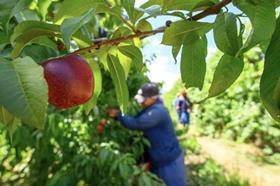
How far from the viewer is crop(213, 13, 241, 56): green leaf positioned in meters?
0.48

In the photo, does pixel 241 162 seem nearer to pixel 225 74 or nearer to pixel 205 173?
pixel 205 173

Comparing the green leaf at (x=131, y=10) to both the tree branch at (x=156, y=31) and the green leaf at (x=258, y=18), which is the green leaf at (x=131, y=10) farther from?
the green leaf at (x=258, y=18)

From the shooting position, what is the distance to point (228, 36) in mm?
476

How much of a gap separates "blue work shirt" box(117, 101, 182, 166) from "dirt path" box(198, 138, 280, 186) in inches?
75.1

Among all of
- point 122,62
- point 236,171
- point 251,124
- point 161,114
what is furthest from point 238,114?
point 122,62

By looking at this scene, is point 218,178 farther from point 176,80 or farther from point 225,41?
point 176,80

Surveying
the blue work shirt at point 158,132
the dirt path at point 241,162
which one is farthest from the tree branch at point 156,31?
the dirt path at point 241,162

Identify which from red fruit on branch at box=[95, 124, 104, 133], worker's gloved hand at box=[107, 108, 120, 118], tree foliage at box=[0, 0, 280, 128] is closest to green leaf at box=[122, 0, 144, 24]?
tree foliage at box=[0, 0, 280, 128]

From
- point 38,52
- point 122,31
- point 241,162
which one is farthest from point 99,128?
point 241,162

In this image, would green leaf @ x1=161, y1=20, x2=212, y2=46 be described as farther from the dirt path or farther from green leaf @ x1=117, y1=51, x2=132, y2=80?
the dirt path

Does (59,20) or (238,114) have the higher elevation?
(59,20)

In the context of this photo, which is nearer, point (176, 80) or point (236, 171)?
point (236, 171)

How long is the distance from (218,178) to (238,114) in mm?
2330

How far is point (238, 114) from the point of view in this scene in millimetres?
7867
